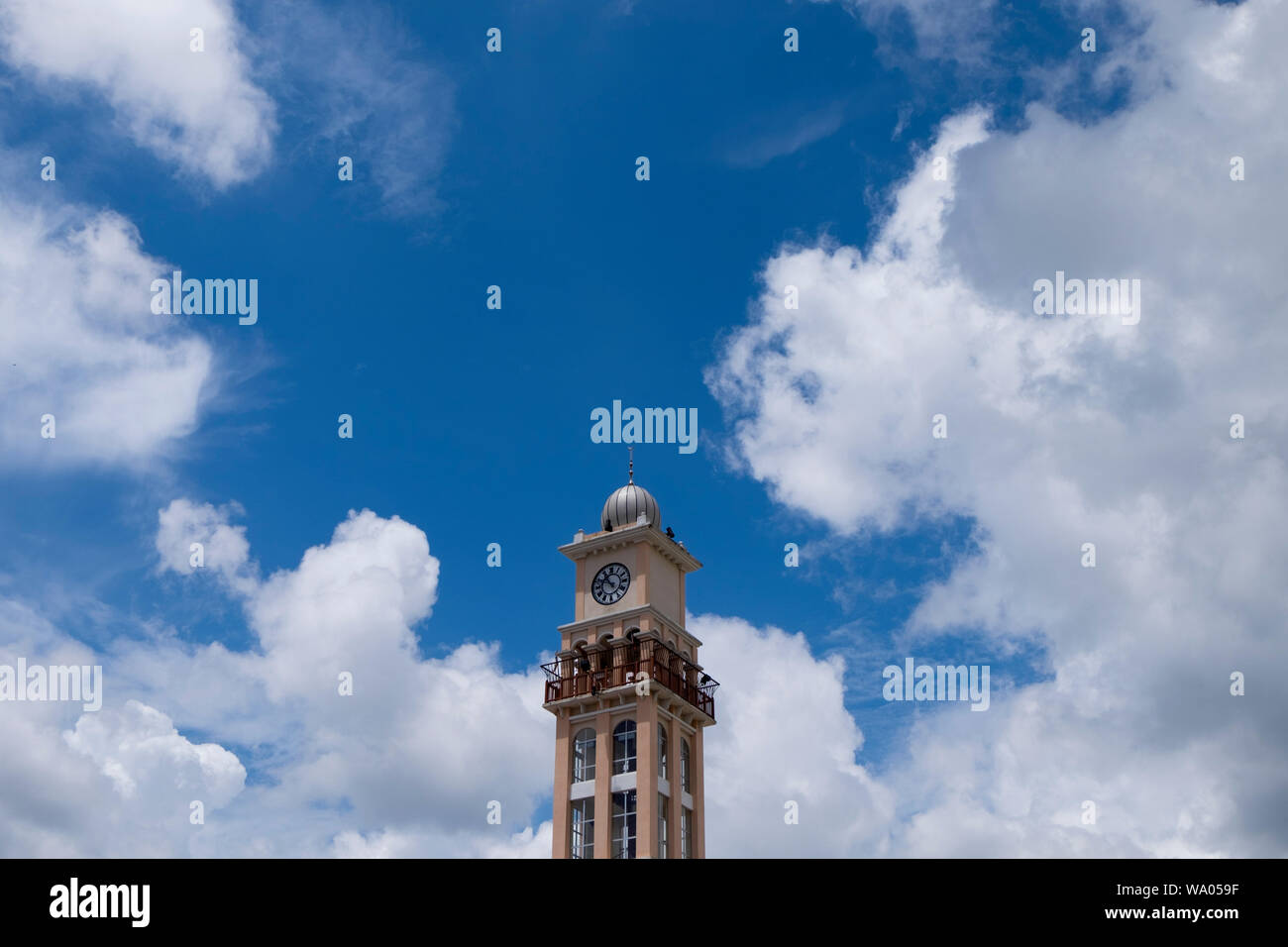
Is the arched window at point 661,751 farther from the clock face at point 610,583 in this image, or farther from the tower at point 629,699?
the clock face at point 610,583

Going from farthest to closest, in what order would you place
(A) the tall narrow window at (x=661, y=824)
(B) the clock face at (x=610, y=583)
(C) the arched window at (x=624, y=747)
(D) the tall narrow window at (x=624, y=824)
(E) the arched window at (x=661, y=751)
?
(B) the clock face at (x=610, y=583), (E) the arched window at (x=661, y=751), (C) the arched window at (x=624, y=747), (A) the tall narrow window at (x=661, y=824), (D) the tall narrow window at (x=624, y=824)

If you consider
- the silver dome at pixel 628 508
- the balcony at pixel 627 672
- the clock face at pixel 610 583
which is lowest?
the balcony at pixel 627 672

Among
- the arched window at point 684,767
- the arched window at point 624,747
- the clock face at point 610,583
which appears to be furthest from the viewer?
the clock face at point 610,583

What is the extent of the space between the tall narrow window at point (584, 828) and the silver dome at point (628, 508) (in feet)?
60.2

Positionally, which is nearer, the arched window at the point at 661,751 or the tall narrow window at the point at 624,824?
the tall narrow window at the point at 624,824

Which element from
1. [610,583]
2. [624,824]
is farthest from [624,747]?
[610,583]

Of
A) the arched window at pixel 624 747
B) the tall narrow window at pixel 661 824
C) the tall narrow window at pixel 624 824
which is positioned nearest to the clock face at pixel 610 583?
the arched window at pixel 624 747

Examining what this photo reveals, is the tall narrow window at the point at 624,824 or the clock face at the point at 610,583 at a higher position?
Result: the clock face at the point at 610,583

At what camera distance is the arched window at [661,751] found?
Result: 83.5m

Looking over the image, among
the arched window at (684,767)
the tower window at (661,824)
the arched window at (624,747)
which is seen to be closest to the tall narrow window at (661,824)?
the tower window at (661,824)
